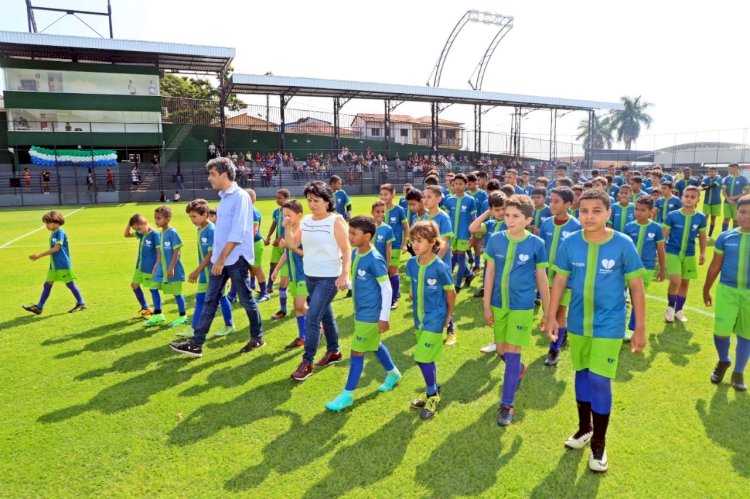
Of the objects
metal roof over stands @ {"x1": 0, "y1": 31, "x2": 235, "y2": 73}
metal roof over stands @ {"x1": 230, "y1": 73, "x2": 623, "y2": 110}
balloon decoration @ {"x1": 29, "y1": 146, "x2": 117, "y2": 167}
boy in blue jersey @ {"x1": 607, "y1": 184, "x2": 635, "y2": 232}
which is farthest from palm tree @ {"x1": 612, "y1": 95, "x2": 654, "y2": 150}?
boy in blue jersey @ {"x1": 607, "y1": 184, "x2": 635, "y2": 232}

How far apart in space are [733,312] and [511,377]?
248 centimetres

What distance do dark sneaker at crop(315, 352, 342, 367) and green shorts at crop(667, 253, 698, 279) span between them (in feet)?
16.4

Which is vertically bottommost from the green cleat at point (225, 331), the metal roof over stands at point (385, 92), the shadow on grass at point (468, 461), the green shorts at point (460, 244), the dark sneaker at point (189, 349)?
the shadow on grass at point (468, 461)

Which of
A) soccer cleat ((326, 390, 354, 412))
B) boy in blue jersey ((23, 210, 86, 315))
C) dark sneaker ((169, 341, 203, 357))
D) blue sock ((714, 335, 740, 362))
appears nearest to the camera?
soccer cleat ((326, 390, 354, 412))

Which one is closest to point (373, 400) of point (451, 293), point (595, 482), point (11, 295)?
point (451, 293)

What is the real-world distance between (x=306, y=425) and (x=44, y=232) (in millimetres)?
17392

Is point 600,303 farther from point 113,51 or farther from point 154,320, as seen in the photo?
point 113,51

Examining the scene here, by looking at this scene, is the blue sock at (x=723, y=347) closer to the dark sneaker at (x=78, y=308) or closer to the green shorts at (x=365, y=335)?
the green shorts at (x=365, y=335)

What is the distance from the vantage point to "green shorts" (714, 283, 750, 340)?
4.87 metres

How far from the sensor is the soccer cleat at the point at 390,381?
198 inches

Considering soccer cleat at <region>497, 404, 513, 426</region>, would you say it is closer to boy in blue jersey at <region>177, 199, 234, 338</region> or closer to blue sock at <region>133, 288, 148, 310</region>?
boy in blue jersey at <region>177, 199, 234, 338</region>

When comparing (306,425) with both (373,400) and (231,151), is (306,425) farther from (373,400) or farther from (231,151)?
(231,151)

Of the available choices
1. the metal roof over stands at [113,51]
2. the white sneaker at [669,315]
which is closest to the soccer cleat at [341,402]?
the white sneaker at [669,315]

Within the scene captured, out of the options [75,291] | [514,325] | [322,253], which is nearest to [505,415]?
[514,325]
